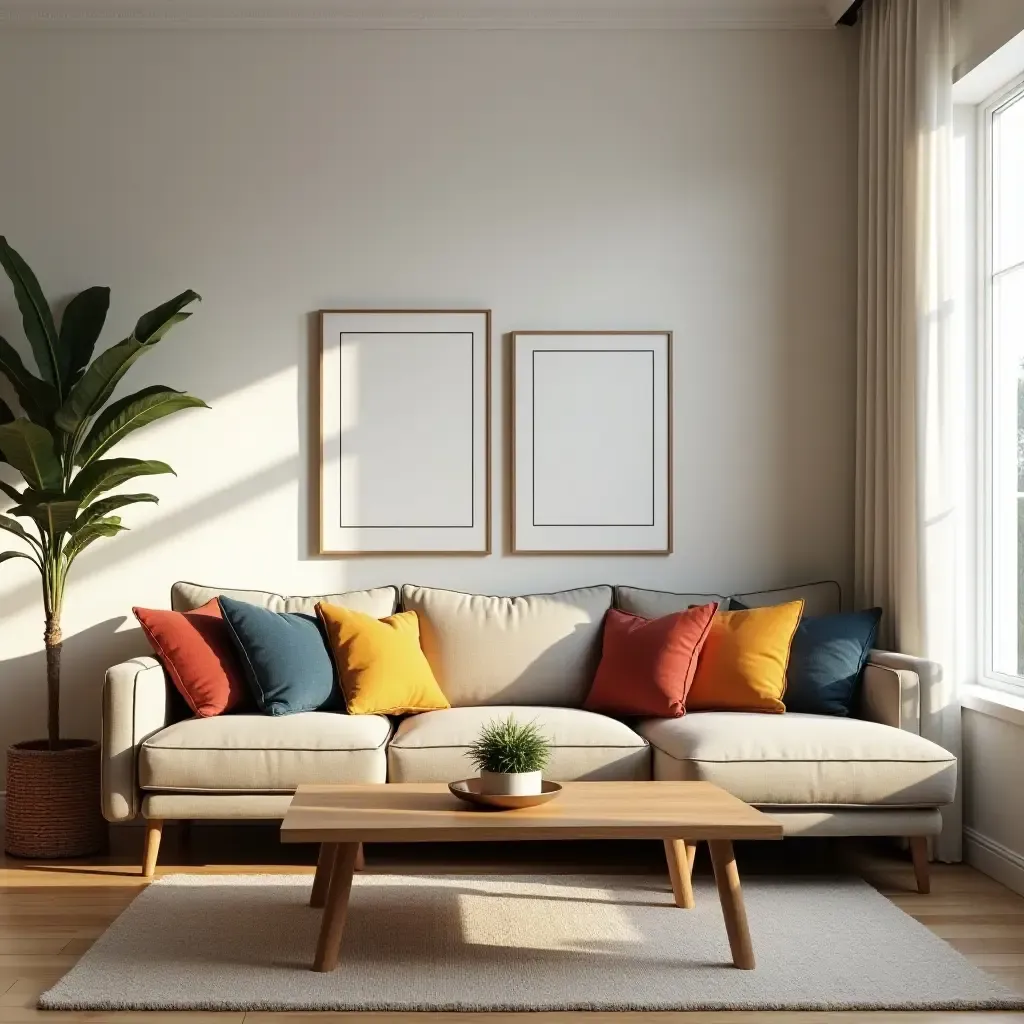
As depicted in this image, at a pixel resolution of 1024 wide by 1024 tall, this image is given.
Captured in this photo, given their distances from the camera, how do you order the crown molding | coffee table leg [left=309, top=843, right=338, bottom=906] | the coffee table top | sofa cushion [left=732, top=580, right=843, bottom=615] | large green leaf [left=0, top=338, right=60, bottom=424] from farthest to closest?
the crown molding
sofa cushion [left=732, top=580, right=843, bottom=615]
large green leaf [left=0, top=338, right=60, bottom=424]
coffee table leg [left=309, top=843, right=338, bottom=906]
the coffee table top

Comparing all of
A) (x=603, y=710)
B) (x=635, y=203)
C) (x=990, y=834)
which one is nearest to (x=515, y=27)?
(x=635, y=203)

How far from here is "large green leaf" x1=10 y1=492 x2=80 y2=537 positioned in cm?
396

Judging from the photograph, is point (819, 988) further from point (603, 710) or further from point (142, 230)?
point (142, 230)

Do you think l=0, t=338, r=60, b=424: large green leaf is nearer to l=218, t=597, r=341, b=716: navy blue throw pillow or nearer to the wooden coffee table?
l=218, t=597, r=341, b=716: navy blue throw pillow

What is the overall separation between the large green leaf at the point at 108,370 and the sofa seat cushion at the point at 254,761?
3.96ft

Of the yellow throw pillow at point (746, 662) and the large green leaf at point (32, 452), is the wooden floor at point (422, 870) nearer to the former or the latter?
the yellow throw pillow at point (746, 662)

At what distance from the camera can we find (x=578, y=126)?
15.4ft

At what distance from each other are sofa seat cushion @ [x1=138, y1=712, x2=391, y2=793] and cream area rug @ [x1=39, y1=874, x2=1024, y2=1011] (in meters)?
0.29

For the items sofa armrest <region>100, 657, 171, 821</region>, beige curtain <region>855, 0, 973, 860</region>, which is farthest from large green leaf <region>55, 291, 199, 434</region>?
beige curtain <region>855, 0, 973, 860</region>

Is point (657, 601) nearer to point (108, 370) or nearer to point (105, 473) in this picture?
point (105, 473)

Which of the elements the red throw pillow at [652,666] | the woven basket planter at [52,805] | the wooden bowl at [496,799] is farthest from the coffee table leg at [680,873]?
the woven basket planter at [52,805]

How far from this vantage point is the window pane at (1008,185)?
13.0 ft

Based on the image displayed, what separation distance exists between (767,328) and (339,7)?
2069 millimetres

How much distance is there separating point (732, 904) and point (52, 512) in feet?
8.31
